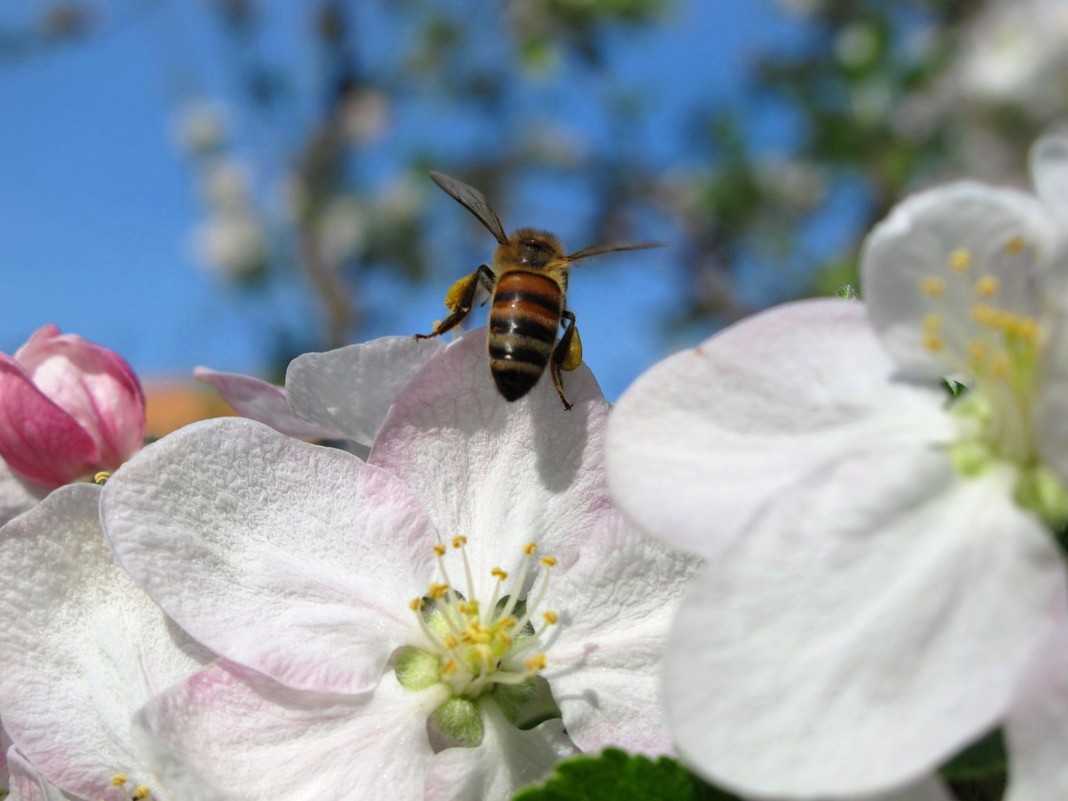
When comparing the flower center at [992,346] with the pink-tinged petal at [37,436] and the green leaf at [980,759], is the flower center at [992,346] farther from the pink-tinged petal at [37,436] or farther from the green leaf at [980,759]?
the pink-tinged petal at [37,436]

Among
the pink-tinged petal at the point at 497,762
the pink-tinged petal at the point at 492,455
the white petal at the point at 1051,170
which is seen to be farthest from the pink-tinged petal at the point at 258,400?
the white petal at the point at 1051,170

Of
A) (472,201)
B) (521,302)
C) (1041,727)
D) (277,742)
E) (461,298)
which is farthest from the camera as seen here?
(472,201)

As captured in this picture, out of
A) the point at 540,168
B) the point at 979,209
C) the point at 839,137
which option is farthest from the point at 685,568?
the point at 540,168

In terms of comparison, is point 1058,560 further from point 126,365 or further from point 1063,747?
point 126,365

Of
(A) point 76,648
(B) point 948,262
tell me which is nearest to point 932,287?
(B) point 948,262

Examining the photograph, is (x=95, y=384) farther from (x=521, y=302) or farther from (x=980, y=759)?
(x=980, y=759)

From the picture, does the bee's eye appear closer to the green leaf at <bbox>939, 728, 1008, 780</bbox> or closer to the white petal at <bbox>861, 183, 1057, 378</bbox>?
the white petal at <bbox>861, 183, 1057, 378</bbox>
